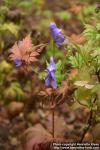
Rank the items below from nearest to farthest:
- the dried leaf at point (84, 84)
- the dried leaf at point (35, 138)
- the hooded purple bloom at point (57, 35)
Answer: the dried leaf at point (84, 84)
the hooded purple bloom at point (57, 35)
the dried leaf at point (35, 138)

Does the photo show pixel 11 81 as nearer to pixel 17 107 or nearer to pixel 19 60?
pixel 17 107

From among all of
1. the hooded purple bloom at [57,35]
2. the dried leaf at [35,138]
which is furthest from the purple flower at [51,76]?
the dried leaf at [35,138]

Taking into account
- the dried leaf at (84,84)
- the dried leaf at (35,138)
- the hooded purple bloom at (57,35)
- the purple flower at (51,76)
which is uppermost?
the hooded purple bloom at (57,35)

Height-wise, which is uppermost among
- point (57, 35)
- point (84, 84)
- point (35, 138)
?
point (57, 35)

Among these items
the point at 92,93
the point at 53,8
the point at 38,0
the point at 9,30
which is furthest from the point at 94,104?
the point at 53,8

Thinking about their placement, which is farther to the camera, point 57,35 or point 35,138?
point 35,138

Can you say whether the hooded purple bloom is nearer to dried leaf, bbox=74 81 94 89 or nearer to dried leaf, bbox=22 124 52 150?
dried leaf, bbox=74 81 94 89

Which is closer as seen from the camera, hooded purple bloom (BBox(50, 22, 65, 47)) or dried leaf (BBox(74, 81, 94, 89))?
dried leaf (BBox(74, 81, 94, 89))

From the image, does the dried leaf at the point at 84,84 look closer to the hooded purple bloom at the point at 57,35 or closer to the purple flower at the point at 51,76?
the purple flower at the point at 51,76

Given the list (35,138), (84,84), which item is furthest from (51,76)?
(35,138)

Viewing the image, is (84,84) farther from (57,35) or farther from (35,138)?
(35,138)

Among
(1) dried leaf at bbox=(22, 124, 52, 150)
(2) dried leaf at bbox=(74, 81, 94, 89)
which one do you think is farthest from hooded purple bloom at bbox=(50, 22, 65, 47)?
(1) dried leaf at bbox=(22, 124, 52, 150)
